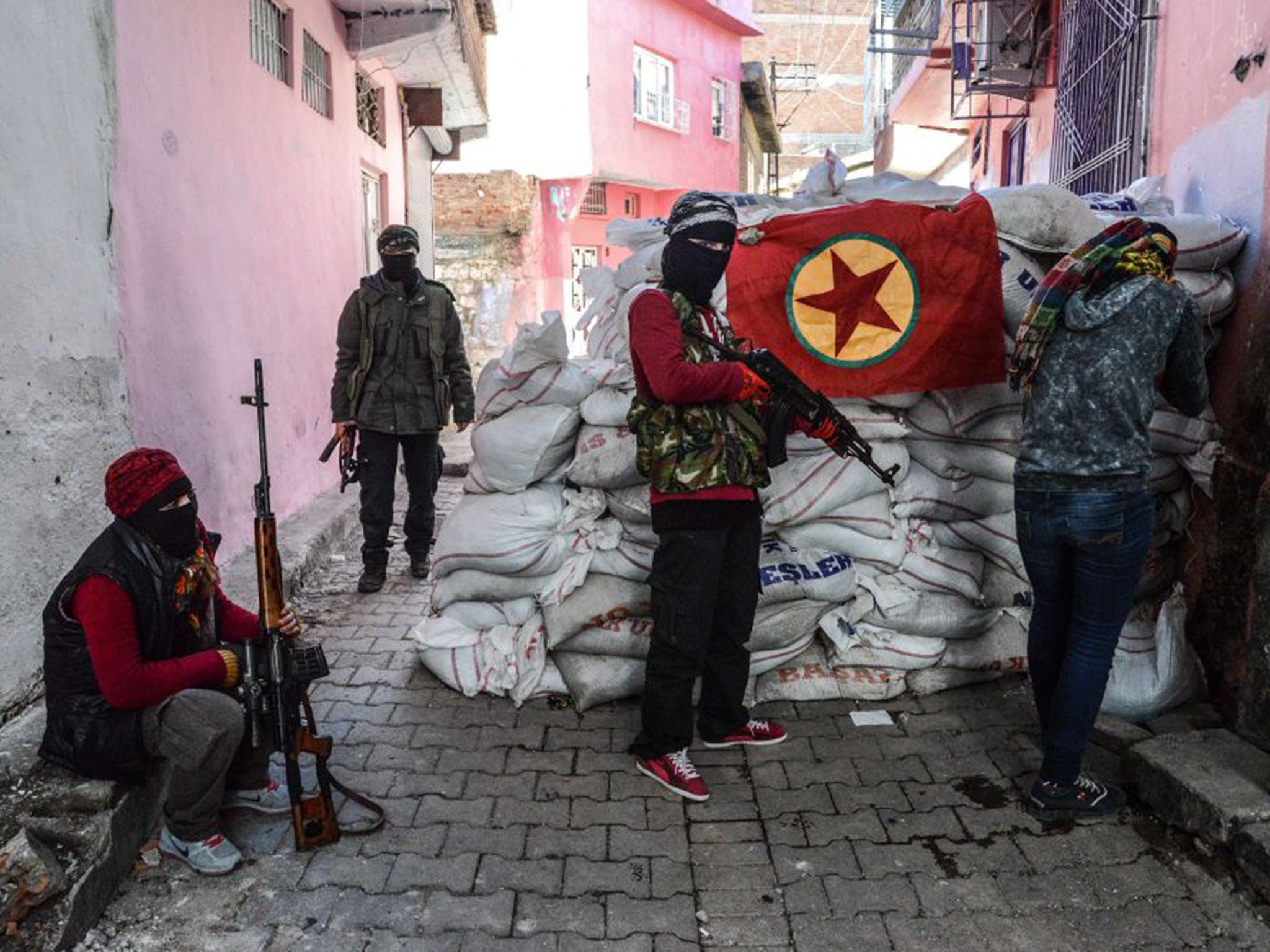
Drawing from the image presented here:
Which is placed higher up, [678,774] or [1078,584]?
[1078,584]

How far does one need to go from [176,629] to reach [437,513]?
480cm

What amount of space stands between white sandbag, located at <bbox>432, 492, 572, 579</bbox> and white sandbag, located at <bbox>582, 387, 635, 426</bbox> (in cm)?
34

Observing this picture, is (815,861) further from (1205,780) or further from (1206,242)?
(1206,242)

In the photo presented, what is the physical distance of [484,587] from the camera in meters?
4.02

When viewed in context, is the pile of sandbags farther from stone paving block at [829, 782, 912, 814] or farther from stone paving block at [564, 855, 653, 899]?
stone paving block at [564, 855, 653, 899]

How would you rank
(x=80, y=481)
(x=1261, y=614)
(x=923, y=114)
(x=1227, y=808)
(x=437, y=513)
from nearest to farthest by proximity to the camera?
(x=1227, y=808) < (x=1261, y=614) < (x=80, y=481) < (x=437, y=513) < (x=923, y=114)

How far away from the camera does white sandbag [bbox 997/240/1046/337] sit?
3801 mm

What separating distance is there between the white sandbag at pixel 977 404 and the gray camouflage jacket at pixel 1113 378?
896 millimetres

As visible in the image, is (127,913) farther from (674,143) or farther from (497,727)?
(674,143)

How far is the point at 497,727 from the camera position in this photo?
12.2ft

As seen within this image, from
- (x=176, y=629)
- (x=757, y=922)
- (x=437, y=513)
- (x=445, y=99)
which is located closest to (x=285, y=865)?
(x=176, y=629)

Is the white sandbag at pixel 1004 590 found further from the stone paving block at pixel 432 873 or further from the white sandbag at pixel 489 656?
the stone paving block at pixel 432 873

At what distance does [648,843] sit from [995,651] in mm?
1751

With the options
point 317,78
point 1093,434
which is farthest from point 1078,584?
point 317,78
